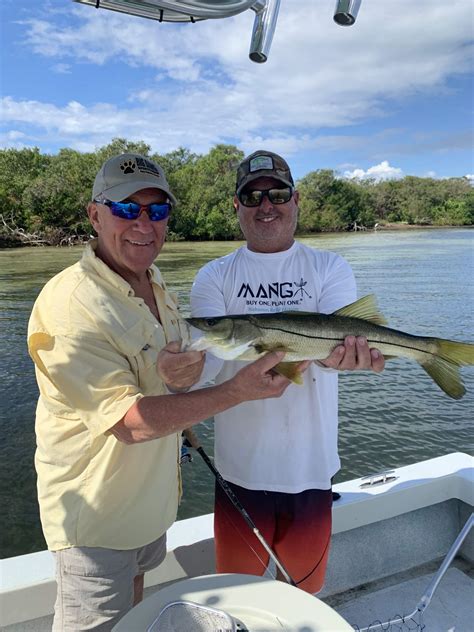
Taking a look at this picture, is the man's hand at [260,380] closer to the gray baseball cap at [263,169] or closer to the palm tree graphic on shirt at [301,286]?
the palm tree graphic on shirt at [301,286]

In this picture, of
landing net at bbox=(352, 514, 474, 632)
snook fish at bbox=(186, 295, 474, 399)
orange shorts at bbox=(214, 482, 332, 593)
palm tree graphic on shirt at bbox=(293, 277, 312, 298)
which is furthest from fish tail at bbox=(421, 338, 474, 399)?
landing net at bbox=(352, 514, 474, 632)

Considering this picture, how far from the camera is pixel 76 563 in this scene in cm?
201

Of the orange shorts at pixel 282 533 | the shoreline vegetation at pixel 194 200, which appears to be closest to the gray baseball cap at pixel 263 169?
the orange shorts at pixel 282 533

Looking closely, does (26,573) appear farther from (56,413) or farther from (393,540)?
(393,540)

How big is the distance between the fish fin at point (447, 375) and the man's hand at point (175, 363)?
127 centimetres

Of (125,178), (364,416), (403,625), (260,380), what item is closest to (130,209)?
(125,178)

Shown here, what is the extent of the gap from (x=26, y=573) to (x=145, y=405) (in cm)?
150

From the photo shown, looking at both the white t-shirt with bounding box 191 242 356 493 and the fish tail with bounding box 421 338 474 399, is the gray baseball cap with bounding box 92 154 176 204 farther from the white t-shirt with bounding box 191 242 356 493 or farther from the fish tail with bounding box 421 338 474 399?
the fish tail with bounding box 421 338 474 399

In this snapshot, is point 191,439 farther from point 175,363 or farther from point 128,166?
point 128,166

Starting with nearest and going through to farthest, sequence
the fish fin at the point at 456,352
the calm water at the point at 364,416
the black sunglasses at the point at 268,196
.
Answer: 1. the fish fin at the point at 456,352
2. the black sunglasses at the point at 268,196
3. the calm water at the point at 364,416

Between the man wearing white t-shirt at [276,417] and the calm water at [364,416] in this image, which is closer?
the man wearing white t-shirt at [276,417]

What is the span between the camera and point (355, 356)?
2469mm

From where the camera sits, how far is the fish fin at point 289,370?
7.33ft

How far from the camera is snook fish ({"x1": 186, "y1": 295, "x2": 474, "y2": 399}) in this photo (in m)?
2.29
